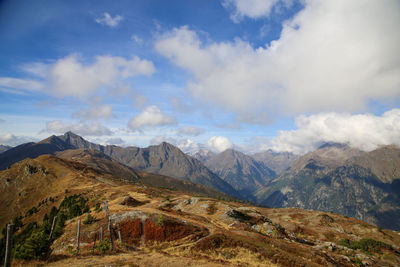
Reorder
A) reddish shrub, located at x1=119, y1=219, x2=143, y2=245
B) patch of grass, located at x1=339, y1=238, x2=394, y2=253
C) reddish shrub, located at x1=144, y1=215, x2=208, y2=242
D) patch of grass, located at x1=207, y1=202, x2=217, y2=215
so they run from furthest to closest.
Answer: patch of grass, located at x1=339, y1=238, x2=394, y2=253
patch of grass, located at x1=207, y1=202, x2=217, y2=215
reddish shrub, located at x1=144, y1=215, x2=208, y2=242
reddish shrub, located at x1=119, y1=219, x2=143, y2=245

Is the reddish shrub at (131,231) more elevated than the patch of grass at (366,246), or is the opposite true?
the reddish shrub at (131,231)

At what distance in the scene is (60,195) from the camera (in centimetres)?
11600

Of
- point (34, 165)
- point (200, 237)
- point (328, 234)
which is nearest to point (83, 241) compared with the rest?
point (200, 237)

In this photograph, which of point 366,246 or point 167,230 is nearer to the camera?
point 167,230

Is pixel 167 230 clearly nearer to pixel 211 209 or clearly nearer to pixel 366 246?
pixel 211 209

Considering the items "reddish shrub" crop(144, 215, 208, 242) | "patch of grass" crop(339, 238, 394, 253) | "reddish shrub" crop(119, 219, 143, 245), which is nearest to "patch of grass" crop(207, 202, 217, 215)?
"reddish shrub" crop(144, 215, 208, 242)

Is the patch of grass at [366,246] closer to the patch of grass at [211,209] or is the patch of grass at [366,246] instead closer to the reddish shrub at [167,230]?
the patch of grass at [211,209]

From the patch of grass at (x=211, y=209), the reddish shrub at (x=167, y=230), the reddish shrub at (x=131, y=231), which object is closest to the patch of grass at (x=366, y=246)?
the patch of grass at (x=211, y=209)

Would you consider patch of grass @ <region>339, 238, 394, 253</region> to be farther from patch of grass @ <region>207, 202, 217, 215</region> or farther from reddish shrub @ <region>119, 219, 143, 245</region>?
reddish shrub @ <region>119, 219, 143, 245</region>

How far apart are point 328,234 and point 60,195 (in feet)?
450

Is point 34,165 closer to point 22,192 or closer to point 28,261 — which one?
point 22,192

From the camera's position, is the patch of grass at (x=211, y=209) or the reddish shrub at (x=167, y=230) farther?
the patch of grass at (x=211, y=209)

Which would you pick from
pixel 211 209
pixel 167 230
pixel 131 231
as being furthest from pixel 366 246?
pixel 131 231

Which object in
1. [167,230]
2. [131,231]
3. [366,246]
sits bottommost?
[366,246]
